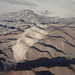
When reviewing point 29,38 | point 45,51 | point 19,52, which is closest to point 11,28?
point 29,38

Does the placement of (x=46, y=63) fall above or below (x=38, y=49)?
below

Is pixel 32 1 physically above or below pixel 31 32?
above

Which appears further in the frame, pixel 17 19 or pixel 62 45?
pixel 17 19

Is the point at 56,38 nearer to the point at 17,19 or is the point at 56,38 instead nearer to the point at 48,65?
the point at 48,65

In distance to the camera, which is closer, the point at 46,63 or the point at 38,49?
the point at 46,63

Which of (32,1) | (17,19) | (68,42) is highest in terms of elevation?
(32,1)

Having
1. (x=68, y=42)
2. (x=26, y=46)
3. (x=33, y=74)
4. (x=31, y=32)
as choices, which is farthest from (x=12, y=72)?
(x=68, y=42)

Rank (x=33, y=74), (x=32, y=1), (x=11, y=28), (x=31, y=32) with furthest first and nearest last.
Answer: (x=32, y=1)
(x=11, y=28)
(x=31, y=32)
(x=33, y=74)

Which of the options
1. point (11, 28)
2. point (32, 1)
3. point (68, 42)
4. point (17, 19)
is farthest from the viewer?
point (32, 1)
